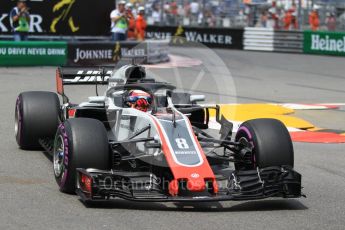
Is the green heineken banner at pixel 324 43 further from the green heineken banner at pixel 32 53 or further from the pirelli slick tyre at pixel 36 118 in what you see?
the pirelli slick tyre at pixel 36 118

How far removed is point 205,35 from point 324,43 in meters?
5.60

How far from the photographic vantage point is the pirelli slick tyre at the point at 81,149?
7.80 m

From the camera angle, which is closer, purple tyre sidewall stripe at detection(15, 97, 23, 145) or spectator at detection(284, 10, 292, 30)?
purple tyre sidewall stripe at detection(15, 97, 23, 145)

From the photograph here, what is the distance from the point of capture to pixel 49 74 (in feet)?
72.1

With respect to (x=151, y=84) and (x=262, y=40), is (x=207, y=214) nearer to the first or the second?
(x=151, y=84)

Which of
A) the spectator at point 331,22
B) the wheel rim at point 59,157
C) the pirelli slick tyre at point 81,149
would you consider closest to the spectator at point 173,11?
the spectator at point 331,22

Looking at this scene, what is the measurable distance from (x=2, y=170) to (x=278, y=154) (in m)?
3.15

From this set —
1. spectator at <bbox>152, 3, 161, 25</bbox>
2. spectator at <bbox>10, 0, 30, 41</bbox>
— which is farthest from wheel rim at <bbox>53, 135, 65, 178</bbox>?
spectator at <bbox>152, 3, 161, 25</bbox>

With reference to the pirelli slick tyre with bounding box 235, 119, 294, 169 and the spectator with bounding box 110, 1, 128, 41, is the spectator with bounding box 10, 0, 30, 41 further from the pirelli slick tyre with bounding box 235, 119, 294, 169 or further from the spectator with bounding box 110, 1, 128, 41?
the pirelli slick tyre with bounding box 235, 119, 294, 169

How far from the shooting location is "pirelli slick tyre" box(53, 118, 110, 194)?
7.80 metres

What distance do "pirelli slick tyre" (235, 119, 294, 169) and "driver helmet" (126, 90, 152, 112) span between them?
3.91 feet

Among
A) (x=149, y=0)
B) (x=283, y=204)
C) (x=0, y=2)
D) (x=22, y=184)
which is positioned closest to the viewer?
(x=283, y=204)

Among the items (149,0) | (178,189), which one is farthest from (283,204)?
(149,0)

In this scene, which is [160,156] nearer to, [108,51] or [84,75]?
[84,75]
